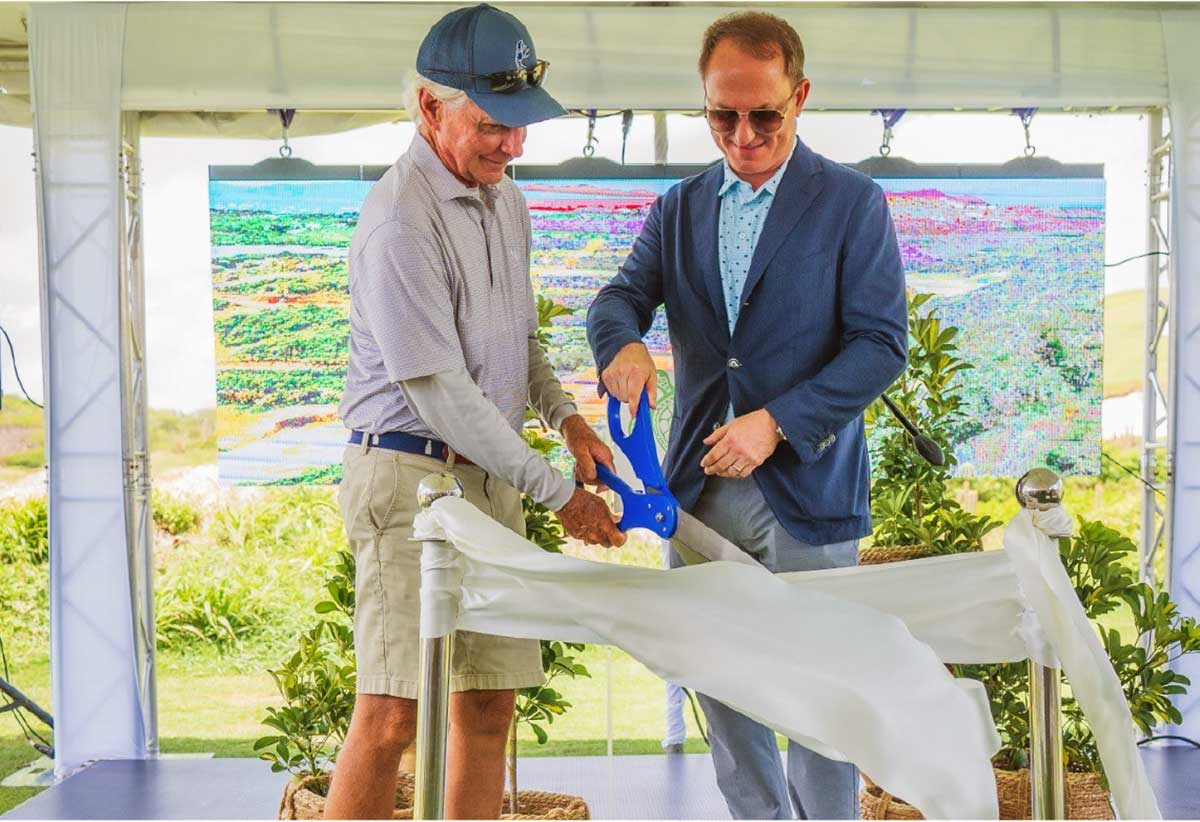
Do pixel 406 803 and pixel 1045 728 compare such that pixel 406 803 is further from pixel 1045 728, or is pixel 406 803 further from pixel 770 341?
pixel 1045 728

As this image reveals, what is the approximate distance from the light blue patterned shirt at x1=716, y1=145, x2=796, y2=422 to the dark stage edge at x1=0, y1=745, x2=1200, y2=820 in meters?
2.04

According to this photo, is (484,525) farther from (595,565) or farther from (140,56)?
(140,56)

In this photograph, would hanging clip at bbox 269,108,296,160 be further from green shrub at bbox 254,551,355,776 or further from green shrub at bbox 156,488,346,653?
green shrub at bbox 156,488,346,653

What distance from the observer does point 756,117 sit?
6.47 feet

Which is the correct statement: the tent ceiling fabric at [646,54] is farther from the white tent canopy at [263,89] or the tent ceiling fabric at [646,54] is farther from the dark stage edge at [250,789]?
the dark stage edge at [250,789]

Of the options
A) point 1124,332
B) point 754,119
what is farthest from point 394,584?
point 1124,332

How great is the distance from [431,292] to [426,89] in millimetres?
346

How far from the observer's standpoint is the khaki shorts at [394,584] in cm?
195

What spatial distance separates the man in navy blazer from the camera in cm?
195

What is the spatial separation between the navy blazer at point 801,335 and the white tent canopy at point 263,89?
6.97 ft

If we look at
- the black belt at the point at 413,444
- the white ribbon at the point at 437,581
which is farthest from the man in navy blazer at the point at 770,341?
the white ribbon at the point at 437,581

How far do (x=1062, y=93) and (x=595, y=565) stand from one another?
3.31m

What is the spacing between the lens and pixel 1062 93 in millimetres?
4098

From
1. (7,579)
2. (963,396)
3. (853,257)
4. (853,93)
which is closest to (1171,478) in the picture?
(963,396)
